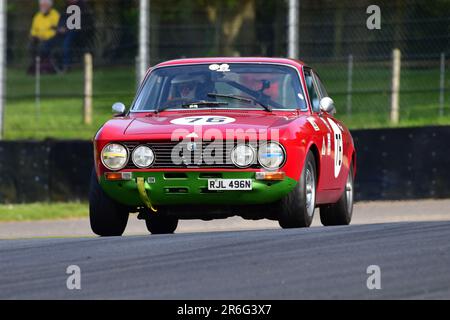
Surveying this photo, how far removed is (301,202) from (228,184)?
2.03ft

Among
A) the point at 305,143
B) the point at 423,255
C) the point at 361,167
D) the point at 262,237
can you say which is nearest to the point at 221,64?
the point at 305,143

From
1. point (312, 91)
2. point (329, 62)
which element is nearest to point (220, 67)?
point (312, 91)

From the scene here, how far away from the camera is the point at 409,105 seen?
69.9ft

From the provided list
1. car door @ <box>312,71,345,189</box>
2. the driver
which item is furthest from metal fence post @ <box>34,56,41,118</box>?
the driver

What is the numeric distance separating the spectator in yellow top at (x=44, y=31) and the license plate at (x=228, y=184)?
18.8 metres

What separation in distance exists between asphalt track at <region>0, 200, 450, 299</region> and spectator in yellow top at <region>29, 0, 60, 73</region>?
19.6 meters

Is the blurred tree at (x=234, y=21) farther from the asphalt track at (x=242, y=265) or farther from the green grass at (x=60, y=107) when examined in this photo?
the asphalt track at (x=242, y=265)

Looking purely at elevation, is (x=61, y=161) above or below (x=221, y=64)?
below

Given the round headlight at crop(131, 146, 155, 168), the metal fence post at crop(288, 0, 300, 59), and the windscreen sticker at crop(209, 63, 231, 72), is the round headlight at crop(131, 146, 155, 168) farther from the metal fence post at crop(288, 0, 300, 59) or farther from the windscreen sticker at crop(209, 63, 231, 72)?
the metal fence post at crop(288, 0, 300, 59)

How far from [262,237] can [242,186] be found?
964mm

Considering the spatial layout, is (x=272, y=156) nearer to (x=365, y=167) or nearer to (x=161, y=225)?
(x=161, y=225)

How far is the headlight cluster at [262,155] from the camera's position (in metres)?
9.25

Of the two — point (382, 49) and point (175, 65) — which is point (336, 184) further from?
point (382, 49)

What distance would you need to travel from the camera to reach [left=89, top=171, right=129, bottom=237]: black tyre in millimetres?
9828
